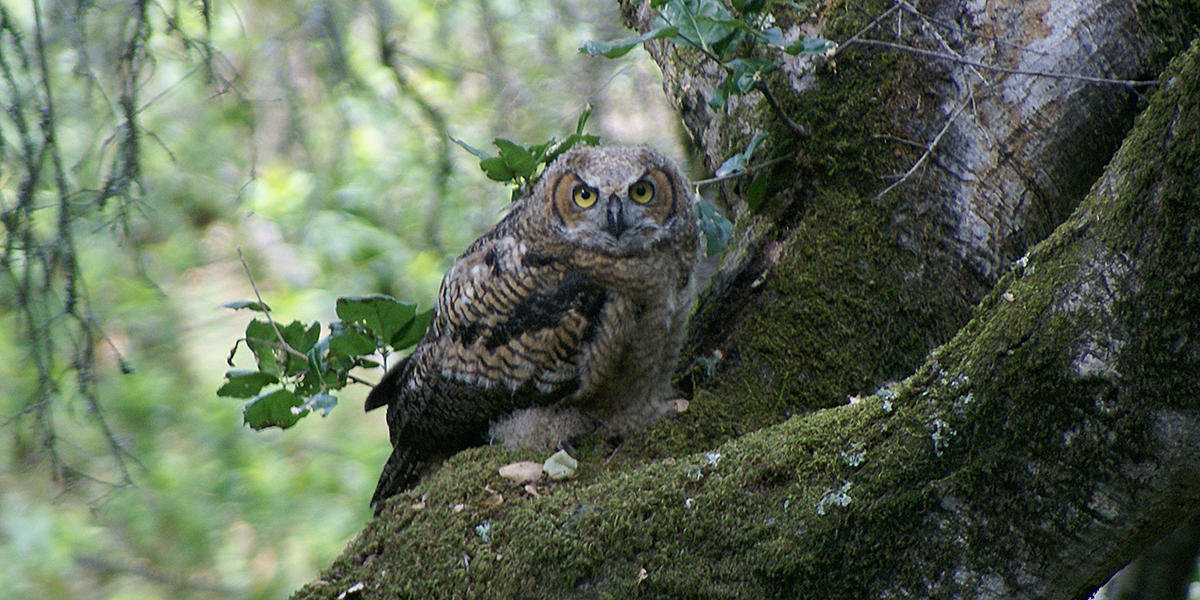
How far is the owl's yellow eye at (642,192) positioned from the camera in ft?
10.3

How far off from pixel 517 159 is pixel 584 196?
1.04 feet

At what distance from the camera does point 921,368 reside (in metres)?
1.76

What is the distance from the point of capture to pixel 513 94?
5.52 metres

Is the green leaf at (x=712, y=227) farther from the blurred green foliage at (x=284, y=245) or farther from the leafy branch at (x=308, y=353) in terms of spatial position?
the blurred green foliage at (x=284, y=245)

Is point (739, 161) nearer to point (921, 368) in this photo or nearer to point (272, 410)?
point (921, 368)

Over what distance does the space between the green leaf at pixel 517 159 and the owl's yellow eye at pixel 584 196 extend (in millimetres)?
250

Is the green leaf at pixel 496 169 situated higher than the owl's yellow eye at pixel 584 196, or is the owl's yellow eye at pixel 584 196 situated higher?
the green leaf at pixel 496 169

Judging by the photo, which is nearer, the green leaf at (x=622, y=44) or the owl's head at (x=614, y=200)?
the green leaf at (x=622, y=44)

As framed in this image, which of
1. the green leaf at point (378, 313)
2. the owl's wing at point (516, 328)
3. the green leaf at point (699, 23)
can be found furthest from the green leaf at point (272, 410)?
the green leaf at point (699, 23)

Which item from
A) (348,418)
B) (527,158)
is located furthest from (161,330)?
(527,158)

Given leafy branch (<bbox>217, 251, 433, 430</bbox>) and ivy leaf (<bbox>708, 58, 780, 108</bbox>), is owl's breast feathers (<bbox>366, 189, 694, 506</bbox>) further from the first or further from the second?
ivy leaf (<bbox>708, 58, 780, 108</bbox>)

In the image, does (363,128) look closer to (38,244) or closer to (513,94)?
(513,94)

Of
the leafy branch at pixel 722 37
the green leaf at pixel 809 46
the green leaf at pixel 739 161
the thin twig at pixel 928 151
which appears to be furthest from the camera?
the green leaf at pixel 739 161

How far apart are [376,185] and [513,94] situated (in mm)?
1193
